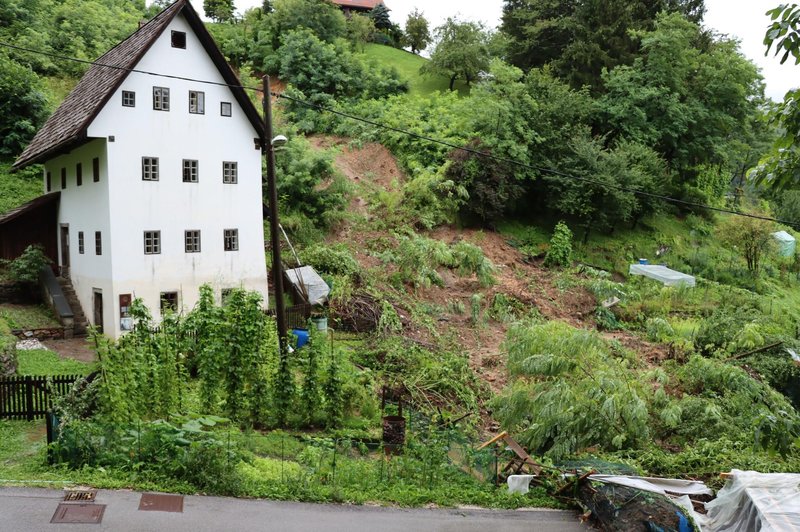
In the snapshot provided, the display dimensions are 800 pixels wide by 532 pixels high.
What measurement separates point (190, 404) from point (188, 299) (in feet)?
28.4

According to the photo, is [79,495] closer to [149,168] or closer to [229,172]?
[149,168]

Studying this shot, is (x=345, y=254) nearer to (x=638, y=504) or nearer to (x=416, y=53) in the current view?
(x=638, y=504)

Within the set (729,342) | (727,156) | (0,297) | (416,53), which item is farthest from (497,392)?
Answer: (416,53)

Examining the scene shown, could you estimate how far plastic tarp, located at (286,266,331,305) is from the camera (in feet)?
78.9

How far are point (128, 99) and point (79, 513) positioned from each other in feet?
51.1

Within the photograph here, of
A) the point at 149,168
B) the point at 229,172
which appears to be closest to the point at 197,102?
the point at 229,172

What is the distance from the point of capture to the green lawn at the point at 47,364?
17.7 m

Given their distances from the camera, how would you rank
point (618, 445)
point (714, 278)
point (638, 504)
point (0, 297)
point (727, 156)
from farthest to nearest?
point (727, 156) < point (714, 278) < point (0, 297) < point (618, 445) < point (638, 504)

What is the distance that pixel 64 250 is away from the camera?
25.3 m

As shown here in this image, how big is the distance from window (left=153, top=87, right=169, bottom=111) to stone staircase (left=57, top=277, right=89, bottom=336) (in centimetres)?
761

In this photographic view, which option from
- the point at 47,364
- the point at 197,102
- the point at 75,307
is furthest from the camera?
the point at 75,307

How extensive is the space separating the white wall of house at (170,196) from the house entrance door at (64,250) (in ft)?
2.00

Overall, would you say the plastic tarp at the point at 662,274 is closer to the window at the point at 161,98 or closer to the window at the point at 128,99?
the window at the point at 161,98

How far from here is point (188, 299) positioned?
22.9m
